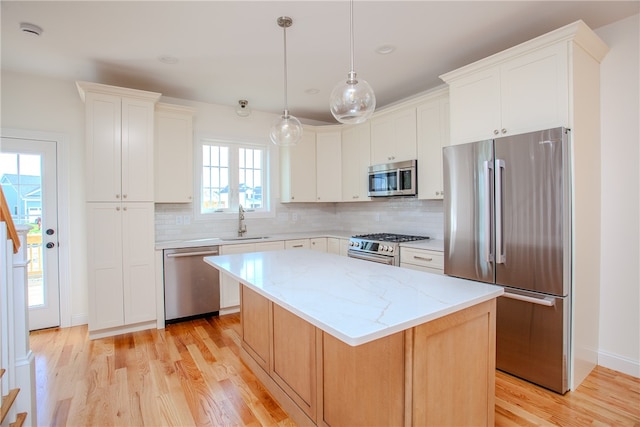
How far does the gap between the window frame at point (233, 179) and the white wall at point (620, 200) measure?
3.71m

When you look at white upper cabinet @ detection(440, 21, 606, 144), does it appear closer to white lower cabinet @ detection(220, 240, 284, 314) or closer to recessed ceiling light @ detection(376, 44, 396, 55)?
recessed ceiling light @ detection(376, 44, 396, 55)

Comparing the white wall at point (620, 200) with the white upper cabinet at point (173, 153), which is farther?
the white upper cabinet at point (173, 153)

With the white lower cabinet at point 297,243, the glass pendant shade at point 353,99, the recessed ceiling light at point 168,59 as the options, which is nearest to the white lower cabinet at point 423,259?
the white lower cabinet at point 297,243

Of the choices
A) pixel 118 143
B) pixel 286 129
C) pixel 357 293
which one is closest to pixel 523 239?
pixel 357 293

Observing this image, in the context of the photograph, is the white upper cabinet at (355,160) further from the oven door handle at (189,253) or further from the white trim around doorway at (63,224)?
the white trim around doorway at (63,224)

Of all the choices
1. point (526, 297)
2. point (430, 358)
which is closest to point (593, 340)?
point (526, 297)

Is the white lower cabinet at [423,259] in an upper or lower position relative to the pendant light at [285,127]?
lower

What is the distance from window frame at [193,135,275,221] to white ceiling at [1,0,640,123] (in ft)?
2.78

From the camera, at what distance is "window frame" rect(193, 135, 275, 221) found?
13.7 feet

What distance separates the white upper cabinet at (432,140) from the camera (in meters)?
3.27

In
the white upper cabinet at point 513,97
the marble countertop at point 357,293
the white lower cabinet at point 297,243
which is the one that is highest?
the white upper cabinet at point 513,97

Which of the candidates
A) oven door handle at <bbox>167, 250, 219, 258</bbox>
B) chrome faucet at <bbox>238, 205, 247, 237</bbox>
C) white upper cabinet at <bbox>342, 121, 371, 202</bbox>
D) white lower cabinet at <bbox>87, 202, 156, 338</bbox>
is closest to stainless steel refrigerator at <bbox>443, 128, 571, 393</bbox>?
white upper cabinet at <bbox>342, 121, 371, 202</bbox>

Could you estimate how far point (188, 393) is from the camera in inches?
87.8

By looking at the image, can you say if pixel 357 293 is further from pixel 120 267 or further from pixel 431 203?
pixel 120 267
